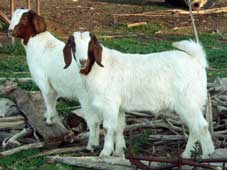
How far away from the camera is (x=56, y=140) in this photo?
8.15 m

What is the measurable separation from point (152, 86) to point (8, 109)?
2444 millimetres

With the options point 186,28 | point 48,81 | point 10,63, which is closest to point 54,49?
point 48,81

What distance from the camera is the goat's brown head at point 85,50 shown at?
289 inches

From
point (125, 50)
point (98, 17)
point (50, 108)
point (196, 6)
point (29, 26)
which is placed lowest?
point (50, 108)

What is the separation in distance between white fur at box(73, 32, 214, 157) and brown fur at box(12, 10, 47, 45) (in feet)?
3.38

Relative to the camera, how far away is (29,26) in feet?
27.4

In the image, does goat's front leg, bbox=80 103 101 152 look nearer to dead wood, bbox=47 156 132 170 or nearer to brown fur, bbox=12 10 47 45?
dead wood, bbox=47 156 132 170

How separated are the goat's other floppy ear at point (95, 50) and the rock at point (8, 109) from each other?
1.97 metres

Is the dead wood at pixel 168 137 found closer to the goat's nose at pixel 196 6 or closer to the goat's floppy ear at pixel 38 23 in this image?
the goat's floppy ear at pixel 38 23

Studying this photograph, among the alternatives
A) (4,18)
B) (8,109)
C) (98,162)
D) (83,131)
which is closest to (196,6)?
(4,18)

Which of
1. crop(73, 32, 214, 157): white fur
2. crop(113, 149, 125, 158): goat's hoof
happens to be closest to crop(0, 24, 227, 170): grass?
crop(113, 149, 125, 158): goat's hoof

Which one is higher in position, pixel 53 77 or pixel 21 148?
pixel 53 77

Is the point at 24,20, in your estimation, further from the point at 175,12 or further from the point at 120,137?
the point at 175,12

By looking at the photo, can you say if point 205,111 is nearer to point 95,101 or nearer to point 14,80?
point 95,101
